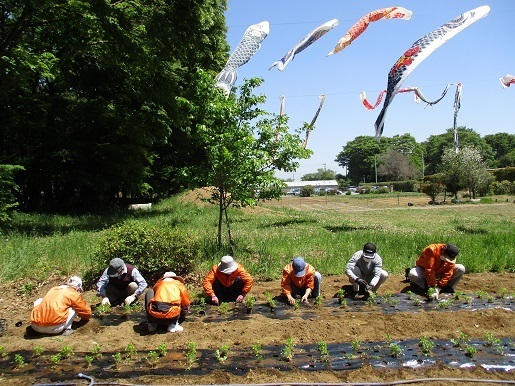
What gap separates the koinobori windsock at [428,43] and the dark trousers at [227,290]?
27.5 feet

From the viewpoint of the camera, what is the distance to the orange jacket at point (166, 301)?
5105 millimetres

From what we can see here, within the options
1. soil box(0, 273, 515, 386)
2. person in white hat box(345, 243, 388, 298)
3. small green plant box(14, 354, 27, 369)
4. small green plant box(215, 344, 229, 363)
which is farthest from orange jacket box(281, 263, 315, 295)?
small green plant box(14, 354, 27, 369)

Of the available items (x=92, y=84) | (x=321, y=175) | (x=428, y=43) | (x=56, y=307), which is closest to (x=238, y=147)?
(x=56, y=307)

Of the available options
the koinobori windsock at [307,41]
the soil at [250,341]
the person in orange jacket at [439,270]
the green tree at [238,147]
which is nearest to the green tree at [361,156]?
the koinobori windsock at [307,41]

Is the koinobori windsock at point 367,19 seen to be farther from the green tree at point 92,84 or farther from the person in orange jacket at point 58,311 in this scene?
the person in orange jacket at point 58,311

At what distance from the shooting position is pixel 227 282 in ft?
20.5

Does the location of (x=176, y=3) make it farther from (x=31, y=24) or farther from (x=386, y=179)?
(x=386, y=179)

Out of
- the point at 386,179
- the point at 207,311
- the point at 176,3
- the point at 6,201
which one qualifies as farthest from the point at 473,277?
the point at 386,179

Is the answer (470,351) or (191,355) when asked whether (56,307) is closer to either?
(191,355)

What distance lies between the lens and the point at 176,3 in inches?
426

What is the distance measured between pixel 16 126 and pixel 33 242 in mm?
9594

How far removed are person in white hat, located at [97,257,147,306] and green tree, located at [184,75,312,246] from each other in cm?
281

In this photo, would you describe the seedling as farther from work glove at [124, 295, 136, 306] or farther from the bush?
the bush

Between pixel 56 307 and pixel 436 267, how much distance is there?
582 cm
